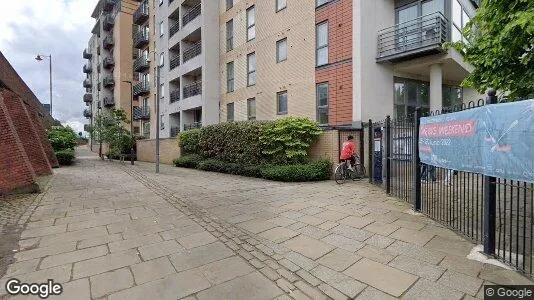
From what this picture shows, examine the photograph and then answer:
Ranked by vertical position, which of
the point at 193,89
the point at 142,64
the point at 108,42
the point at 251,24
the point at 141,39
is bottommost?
the point at 193,89

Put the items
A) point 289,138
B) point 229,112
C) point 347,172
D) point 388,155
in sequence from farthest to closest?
point 229,112, point 289,138, point 347,172, point 388,155

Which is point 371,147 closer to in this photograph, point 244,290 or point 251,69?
point 244,290

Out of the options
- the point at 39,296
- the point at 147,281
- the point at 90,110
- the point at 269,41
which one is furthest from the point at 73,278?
the point at 90,110

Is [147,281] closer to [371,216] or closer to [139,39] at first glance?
[371,216]

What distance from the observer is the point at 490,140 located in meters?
3.85

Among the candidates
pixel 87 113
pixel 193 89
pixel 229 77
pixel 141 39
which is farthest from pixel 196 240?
pixel 87 113

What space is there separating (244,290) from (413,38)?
12.6m

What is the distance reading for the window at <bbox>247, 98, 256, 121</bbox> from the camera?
1930cm

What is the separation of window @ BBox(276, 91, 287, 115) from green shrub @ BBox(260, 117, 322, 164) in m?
4.42

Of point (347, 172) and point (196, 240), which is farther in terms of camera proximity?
point (347, 172)

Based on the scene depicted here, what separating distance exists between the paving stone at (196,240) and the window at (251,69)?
1513 centimetres

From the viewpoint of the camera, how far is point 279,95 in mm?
17375

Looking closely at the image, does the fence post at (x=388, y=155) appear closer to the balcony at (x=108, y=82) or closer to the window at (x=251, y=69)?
the window at (x=251, y=69)

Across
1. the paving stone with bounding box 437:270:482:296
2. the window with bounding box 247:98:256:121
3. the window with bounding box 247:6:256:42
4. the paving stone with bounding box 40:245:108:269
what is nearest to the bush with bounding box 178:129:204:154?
the window with bounding box 247:98:256:121
